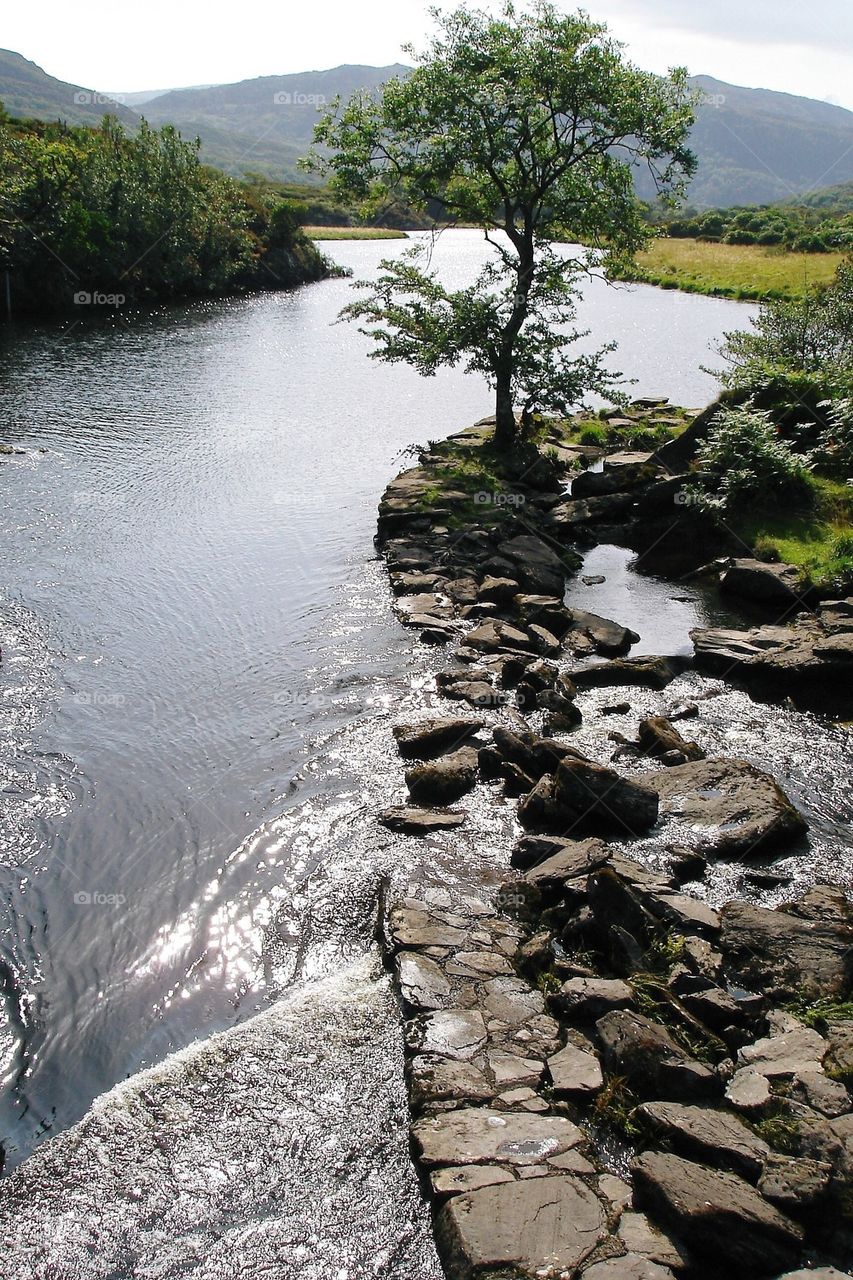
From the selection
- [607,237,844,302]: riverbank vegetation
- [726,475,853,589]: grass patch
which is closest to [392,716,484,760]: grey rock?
[726,475,853,589]: grass patch

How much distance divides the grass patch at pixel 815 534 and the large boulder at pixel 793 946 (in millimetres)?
12101

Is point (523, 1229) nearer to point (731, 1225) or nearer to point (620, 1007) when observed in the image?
point (731, 1225)

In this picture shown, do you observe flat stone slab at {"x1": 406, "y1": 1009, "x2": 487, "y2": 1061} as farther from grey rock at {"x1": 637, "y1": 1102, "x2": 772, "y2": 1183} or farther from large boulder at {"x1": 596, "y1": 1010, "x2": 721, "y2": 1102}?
grey rock at {"x1": 637, "y1": 1102, "x2": 772, "y2": 1183}

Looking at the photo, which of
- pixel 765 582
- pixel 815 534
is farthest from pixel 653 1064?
pixel 815 534

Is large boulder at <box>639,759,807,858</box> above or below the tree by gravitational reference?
below

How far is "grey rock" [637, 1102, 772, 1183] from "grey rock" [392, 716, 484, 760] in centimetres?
795

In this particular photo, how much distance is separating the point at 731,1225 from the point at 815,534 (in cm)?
2056

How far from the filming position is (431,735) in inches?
636

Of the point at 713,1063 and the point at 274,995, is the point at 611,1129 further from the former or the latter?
the point at 274,995

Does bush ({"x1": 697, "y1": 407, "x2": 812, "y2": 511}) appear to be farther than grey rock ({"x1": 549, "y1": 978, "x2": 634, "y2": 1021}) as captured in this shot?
Yes

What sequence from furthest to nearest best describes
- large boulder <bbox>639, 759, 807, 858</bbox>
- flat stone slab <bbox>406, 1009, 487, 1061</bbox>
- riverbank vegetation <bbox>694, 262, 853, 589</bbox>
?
riverbank vegetation <bbox>694, 262, 853, 589</bbox>
large boulder <bbox>639, 759, 807, 858</bbox>
flat stone slab <bbox>406, 1009, 487, 1061</bbox>

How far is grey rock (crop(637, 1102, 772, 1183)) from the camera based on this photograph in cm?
822

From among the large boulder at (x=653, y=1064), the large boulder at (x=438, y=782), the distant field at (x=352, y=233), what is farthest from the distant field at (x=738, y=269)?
the large boulder at (x=653, y=1064)

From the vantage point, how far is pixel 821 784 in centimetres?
1531
